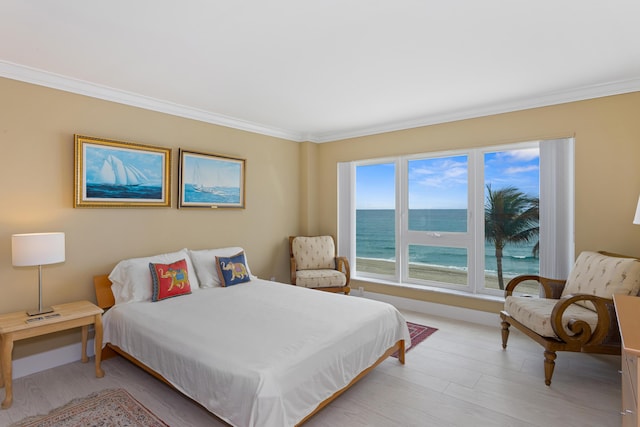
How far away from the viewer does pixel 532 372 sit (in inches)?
110

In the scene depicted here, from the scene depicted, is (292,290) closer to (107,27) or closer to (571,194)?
(107,27)

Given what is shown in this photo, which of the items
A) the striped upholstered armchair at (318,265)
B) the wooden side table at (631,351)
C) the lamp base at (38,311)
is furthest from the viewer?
the striped upholstered armchair at (318,265)

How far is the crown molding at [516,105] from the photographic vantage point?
10.3ft

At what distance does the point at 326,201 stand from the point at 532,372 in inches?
140

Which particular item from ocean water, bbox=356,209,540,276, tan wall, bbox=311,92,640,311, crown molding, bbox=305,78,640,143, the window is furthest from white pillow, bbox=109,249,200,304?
tan wall, bbox=311,92,640,311

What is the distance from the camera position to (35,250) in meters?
2.53

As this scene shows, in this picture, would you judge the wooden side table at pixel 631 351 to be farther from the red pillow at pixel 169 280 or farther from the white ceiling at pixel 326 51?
the red pillow at pixel 169 280

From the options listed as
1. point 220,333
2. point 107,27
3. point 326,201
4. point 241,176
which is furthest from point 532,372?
point 107,27

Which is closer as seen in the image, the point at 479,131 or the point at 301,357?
the point at 301,357

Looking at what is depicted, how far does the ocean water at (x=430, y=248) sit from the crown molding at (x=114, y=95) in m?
2.23

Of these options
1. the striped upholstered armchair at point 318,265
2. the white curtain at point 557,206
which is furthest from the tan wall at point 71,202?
the white curtain at point 557,206

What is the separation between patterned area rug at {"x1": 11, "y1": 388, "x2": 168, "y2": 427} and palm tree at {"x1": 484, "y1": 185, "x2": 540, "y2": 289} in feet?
12.9

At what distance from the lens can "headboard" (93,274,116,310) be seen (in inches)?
123

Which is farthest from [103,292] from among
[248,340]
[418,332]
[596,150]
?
[596,150]
